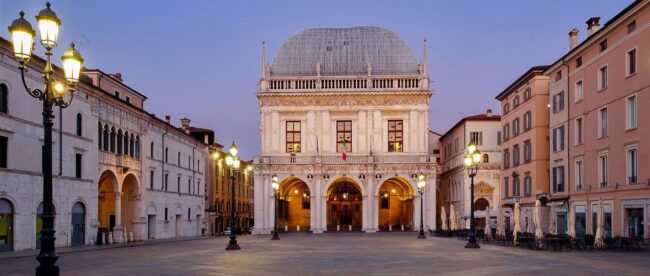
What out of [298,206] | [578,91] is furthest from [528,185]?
[298,206]

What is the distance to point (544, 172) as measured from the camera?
61.9m

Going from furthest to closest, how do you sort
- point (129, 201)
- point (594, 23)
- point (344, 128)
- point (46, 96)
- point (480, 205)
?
point (480, 205) < point (344, 128) < point (129, 201) < point (594, 23) < point (46, 96)

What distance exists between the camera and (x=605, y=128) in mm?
47062

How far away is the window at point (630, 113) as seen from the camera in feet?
140

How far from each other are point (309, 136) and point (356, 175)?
6829 millimetres

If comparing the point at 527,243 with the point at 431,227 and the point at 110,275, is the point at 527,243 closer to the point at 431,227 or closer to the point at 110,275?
the point at 110,275

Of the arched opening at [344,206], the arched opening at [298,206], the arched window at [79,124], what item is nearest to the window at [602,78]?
the arched window at [79,124]

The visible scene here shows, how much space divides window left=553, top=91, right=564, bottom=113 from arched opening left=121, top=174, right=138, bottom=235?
33.1m

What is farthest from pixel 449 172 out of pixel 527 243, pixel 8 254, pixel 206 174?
pixel 8 254

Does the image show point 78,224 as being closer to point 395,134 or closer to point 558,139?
point 558,139

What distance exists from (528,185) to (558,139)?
29.2 ft

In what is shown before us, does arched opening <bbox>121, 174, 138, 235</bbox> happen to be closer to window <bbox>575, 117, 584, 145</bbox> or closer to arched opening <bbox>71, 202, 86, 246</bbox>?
arched opening <bbox>71, 202, 86, 246</bbox>

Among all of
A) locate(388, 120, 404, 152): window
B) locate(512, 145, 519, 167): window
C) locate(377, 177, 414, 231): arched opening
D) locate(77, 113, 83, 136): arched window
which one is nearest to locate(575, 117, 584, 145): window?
locate(512, 145, 519, 167): window

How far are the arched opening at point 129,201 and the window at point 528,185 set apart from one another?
1282 inches
